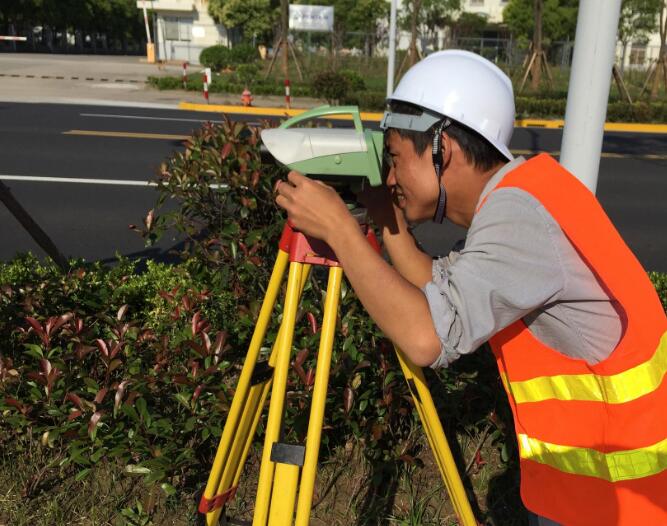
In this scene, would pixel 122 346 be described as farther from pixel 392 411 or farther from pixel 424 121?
pixel 424 121

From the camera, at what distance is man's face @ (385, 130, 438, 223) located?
1.46 meters

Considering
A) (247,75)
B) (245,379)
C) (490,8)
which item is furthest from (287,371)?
(490,8)

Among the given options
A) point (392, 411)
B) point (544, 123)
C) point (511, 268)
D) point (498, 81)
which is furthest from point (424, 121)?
point (544, 123)

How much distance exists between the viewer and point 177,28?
156ft

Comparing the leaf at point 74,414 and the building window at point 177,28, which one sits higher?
the building window at point 177,28

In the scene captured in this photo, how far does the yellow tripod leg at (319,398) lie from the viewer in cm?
153

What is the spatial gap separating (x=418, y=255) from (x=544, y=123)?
1496cm

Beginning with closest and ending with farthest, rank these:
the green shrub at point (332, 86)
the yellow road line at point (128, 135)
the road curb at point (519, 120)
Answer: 1. the yellow road line at point (128, 135)
2. the road curb at point (519, 120)
3. the green shrub at point (332, 86)

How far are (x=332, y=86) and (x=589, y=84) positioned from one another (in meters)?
15.8

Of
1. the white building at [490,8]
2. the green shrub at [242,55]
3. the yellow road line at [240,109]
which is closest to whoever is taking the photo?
the yellow road line at [240,109]

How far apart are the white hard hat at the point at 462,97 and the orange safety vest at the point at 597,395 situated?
0.38 ft

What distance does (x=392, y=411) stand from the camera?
8.42 feet

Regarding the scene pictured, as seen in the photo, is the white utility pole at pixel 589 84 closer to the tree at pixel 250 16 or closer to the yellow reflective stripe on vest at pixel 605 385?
the yellow reflective stripe on vest at pixel 605 385

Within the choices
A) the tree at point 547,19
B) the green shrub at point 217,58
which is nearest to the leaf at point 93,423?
the green shrub at point 217,58
